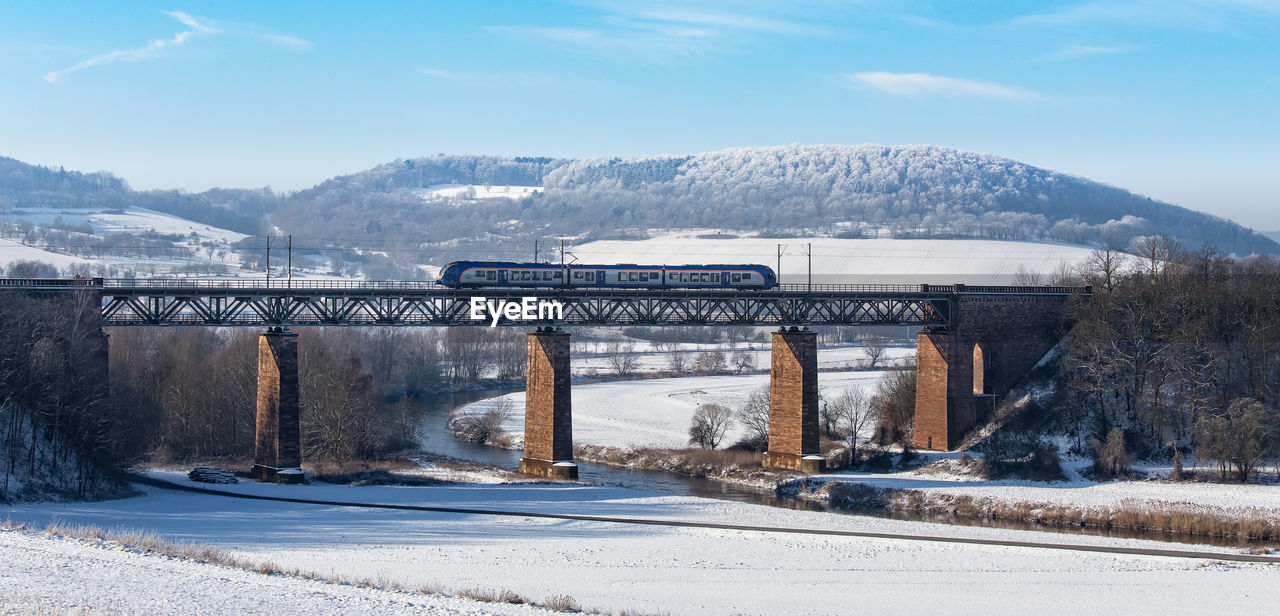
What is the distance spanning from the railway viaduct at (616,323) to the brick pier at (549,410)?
7cm

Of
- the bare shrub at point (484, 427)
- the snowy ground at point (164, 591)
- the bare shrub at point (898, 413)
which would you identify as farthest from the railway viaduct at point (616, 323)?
the snowy ground at point (164, 591)

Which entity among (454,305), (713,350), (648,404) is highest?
(454,305)

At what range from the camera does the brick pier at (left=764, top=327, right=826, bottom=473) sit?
199 feet

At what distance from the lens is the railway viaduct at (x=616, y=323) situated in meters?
55.9

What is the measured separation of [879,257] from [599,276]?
9923cm

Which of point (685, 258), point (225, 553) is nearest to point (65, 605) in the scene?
point (225, 553)

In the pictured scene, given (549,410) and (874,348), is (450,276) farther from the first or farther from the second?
(874,348)

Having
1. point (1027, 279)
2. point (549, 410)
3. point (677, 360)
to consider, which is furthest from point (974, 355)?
point (677, 360)

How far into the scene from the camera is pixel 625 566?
108ft

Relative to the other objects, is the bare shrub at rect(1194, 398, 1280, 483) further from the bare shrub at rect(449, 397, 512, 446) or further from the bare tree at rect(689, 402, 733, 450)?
the bare shrub at rect(449, 397, 512, 446)

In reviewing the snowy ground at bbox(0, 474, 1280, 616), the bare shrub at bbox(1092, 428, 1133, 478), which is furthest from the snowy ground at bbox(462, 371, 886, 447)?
the snowy ground at bbox(0, 474, 1280, 616)

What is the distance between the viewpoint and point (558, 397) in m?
58.2

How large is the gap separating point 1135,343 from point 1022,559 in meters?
27.4

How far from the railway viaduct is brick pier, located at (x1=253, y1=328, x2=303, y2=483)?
0.19 feet
